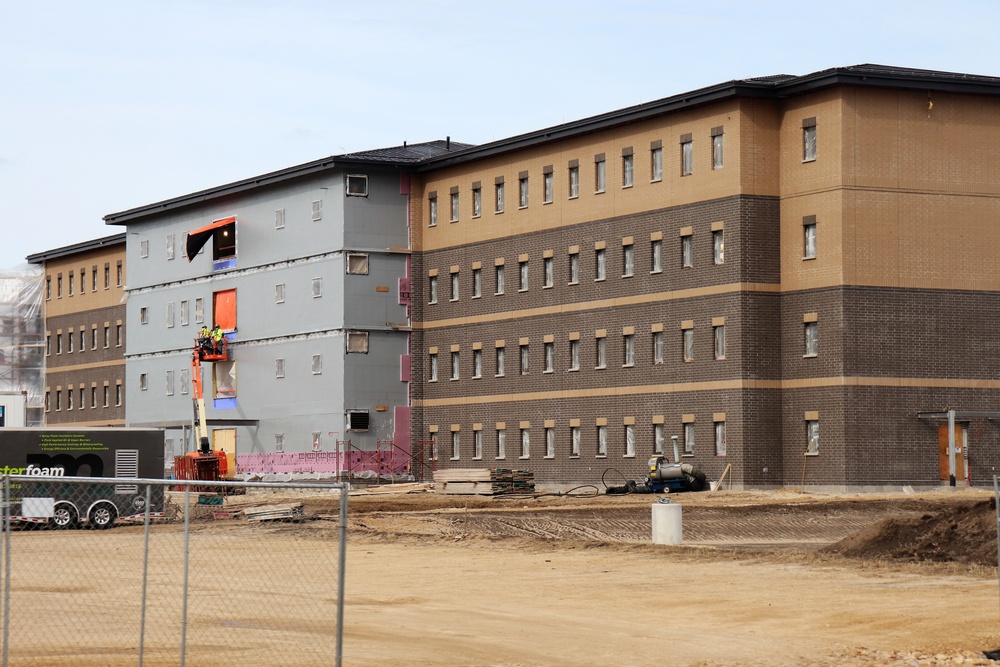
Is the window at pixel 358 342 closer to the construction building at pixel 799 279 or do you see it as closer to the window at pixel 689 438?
the construction building at pixel 799 279

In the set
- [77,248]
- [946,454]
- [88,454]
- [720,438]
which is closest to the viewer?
[88,454]

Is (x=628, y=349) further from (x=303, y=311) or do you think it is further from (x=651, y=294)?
(x=303, y=311)

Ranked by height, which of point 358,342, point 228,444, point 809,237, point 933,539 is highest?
point 809,237

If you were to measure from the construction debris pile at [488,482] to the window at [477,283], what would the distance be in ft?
39.2

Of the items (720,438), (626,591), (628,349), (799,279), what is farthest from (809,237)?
(626,591)

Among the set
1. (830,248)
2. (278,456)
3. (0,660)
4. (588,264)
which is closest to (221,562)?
(0,660)

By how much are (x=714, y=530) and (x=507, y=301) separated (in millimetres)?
28958

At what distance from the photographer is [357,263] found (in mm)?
73438

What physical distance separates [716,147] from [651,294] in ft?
21.1

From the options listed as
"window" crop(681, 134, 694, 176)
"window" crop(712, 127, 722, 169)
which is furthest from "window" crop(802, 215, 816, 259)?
"window" crop(681, 134, 694, 176)

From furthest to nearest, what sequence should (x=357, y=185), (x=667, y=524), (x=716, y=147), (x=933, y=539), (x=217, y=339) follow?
(x=217, y=339), (x=357, y=185), (x=716, y=147), (x=667, y=524), (x=933, y=539)

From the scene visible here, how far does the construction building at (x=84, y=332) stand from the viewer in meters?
97.0

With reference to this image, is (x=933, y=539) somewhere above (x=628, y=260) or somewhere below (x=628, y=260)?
below

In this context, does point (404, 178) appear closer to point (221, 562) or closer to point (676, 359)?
point (676, 359)
